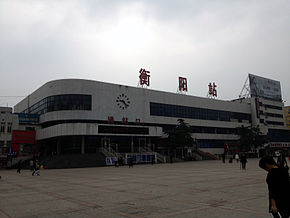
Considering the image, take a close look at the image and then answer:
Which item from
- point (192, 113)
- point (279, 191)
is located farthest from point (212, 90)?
point (279, 191)

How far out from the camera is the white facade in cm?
4647

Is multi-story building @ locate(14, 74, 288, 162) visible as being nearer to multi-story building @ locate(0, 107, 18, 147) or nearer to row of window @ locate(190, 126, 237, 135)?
row of window @ locate(190, 126, 237, 135)

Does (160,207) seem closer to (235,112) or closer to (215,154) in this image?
(215,154)

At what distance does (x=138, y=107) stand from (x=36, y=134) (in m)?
19.3

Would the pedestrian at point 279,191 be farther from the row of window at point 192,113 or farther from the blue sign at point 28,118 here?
the blue sign at point 28,118

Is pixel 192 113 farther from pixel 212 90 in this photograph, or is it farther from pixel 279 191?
pixel 279 191

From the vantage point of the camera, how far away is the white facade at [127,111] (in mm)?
46469

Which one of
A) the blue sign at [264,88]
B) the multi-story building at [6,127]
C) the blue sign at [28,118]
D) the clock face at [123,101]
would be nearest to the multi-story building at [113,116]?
the clock face at [123,101]

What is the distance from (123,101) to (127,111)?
199cm

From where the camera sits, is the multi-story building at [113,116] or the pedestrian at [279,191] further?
the multi-story building at [113,116]

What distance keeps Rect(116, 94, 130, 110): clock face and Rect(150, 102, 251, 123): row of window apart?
5.68m

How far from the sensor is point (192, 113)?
61.1 meters

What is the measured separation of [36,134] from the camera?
50.6 m

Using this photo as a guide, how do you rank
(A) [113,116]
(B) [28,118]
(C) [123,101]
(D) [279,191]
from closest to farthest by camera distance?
1. (D) [279,191]
2. (A) [113,116]
3. (B) [28,118]
4. (C) [123,101]
